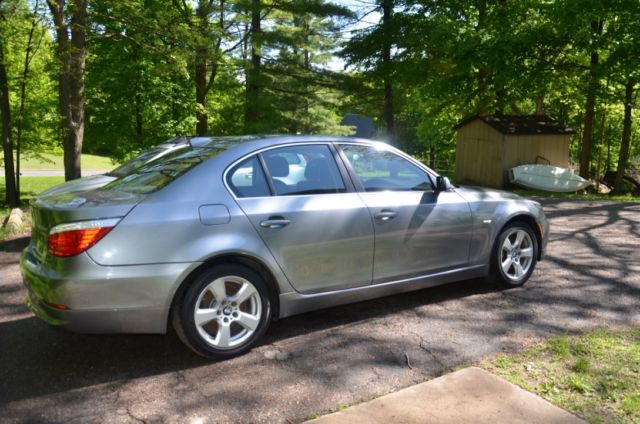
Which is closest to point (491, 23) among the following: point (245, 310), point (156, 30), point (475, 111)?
point (475, 111)

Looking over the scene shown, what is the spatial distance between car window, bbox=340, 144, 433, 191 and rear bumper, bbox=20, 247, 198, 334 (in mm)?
1685

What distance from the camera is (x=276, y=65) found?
2409cm

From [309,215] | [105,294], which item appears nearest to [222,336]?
[105,294]

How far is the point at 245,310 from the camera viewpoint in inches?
153

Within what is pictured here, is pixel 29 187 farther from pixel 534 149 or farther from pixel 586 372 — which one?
pixel 586 372

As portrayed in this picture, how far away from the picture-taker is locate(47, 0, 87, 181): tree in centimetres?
1032

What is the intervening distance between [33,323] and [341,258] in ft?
8.66

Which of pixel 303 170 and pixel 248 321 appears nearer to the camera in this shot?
pixel 248 321

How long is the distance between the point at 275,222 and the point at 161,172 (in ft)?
3.15

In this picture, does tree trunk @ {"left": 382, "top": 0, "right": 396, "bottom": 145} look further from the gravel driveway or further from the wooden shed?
the gravel driveway

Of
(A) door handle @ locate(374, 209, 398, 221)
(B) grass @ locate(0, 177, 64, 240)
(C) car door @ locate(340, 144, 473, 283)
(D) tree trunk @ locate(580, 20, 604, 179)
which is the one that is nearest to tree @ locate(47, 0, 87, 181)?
(B) grass @ locate(0, 177, 64, 240)

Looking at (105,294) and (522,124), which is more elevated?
(522,124)

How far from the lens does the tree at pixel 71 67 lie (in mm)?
10320

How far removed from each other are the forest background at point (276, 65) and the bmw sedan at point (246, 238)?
7701 millimetres
